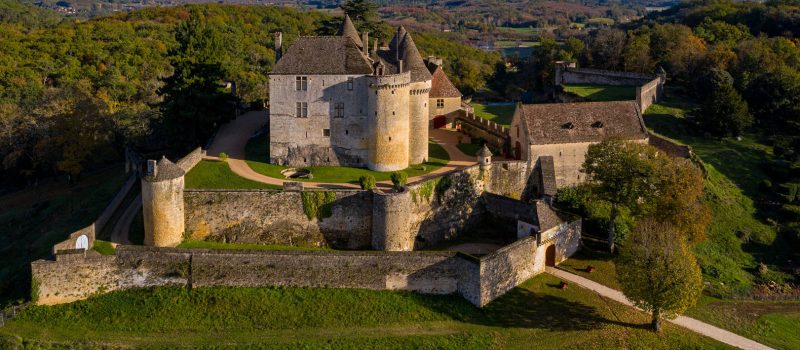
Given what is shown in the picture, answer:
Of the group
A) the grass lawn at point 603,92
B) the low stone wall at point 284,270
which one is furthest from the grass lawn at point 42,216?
the grass lawn at point 603,92

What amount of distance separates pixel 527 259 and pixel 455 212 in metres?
6.96

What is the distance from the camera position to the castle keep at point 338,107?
47344 millimetres

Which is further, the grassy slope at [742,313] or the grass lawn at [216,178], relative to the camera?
the grass lawn at [216,178]

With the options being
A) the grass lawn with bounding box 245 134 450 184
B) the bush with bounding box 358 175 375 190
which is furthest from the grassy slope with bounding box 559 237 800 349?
the bush with bounding box 358 175 375 190

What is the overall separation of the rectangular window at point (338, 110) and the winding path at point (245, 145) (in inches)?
212

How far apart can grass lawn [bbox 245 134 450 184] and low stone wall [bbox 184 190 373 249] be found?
10.3 feet

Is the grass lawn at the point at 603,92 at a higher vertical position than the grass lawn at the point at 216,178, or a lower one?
higher

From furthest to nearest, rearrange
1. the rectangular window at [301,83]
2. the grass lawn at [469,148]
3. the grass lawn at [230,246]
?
the grass lawn at [469,148] < the rectangular window at [301,83] < the grass lawn at [230,246]

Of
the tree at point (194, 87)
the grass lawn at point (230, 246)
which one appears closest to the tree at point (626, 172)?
the grass lawn at point (230, 246)

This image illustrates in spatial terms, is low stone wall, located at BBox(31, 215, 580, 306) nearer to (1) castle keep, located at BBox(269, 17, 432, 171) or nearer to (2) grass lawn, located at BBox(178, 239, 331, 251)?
(2) grass lawn, located at BBox(178, 239, 331, 251)

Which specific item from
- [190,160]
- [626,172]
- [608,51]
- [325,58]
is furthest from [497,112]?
[190,160]

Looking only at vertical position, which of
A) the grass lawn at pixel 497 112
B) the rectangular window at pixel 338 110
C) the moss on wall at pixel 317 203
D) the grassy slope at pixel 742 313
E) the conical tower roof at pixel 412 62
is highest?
the conical tower roof at pixel 412 62

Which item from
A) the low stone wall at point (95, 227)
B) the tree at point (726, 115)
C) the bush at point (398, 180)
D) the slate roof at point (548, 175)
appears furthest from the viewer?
the tree at point (726, 115)

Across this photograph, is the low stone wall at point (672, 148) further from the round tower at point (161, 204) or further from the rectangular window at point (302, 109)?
the round tower at point (161, 204)
